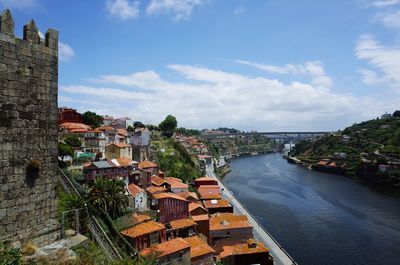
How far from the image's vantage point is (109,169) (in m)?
35.4

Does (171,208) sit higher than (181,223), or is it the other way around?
(171,208)

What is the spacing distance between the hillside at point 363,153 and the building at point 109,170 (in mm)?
61091

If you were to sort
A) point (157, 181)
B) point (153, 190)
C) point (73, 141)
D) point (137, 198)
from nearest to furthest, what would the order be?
point (137, 198), point (153, 190), point (73, 141), point (157, 181)

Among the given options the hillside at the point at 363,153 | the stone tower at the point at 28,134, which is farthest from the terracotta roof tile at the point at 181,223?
the hillside at the point at 363,153

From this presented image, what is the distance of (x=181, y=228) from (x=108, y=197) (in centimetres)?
897

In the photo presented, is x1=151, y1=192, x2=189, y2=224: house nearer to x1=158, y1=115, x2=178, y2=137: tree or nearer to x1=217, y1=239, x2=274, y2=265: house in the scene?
x1=217, y1=239, x2=274, y2=265: house

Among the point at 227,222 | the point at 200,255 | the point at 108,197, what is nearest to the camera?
the point at 108,197

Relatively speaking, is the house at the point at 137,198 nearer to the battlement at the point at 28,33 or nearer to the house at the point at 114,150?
the house at the point at 114,150

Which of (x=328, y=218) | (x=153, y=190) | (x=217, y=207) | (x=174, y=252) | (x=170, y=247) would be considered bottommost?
(x=328, y=218)

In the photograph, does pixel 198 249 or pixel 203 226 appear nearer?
pixel 198 249

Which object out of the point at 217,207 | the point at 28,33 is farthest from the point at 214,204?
the point at 28,33

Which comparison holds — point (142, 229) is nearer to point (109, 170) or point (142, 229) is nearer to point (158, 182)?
point (109, 170)

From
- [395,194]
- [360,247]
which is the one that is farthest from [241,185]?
[360,247]

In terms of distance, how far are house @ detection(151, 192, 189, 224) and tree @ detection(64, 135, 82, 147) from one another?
14091 millimetres
